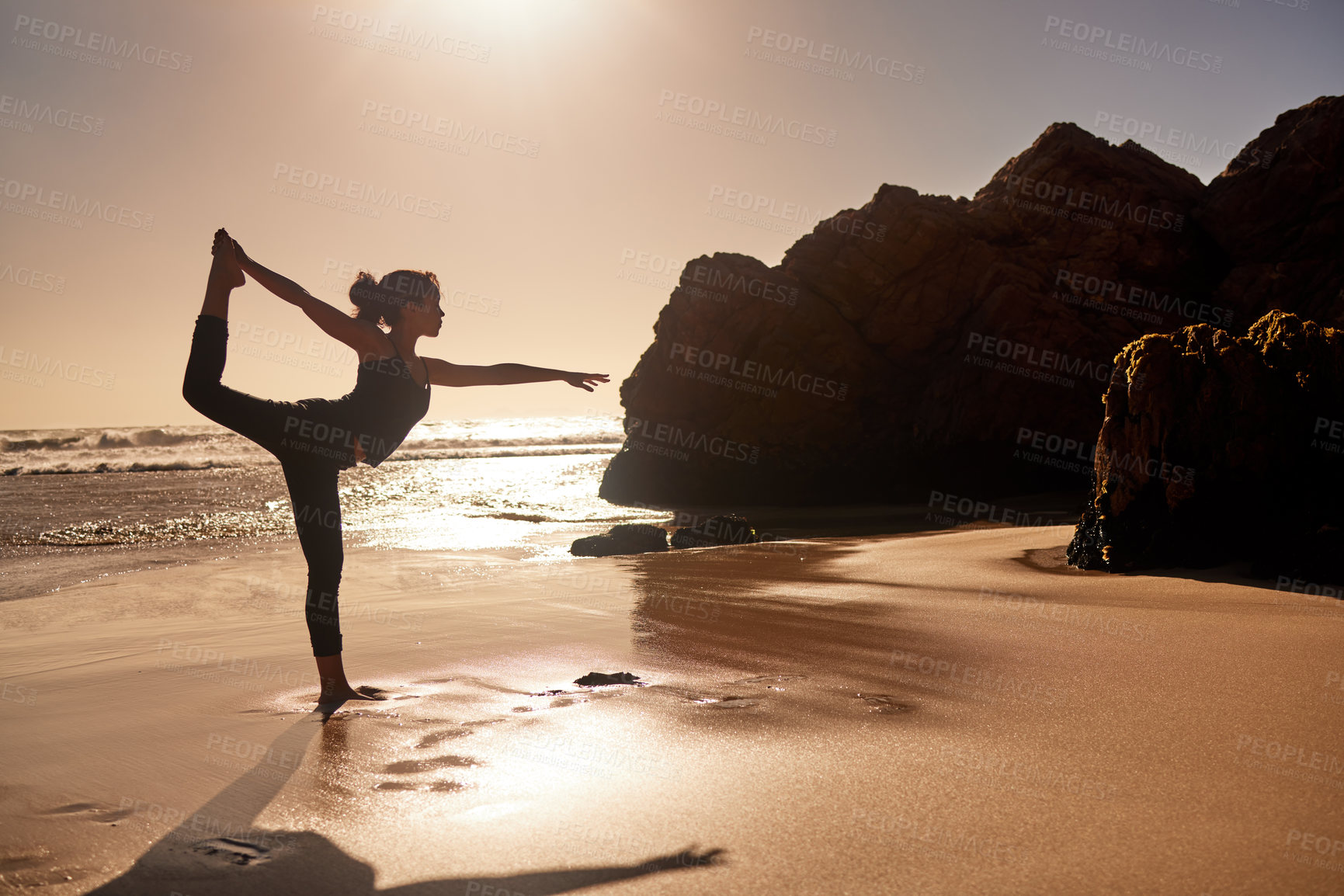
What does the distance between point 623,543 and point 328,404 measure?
7.66 m

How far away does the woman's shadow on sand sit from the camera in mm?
1890

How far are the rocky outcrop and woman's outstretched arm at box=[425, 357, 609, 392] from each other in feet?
18.5

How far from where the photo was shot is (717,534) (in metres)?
12.0

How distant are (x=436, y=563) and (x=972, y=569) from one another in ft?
19.3

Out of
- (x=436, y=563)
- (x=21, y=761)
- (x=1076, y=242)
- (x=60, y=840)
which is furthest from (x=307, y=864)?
(x=1076, y=242)

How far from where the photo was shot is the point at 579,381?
452cm

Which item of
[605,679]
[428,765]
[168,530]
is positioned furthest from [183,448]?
[428,765]

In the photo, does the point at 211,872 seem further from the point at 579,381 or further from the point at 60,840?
the point at 579,381

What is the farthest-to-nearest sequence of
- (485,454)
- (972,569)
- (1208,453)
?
1. (485,454)
2. (972,569)
3. (1208,453)

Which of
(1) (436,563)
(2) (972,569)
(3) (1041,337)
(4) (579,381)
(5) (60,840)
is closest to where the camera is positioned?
(5) (60,840)

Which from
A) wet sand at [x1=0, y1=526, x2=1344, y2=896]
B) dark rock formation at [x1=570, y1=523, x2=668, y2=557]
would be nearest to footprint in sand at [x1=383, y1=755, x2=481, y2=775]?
wet sand at [x1=0, y1=526, x2=1344, y2=896]

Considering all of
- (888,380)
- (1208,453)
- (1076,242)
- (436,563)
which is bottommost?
(436,563)

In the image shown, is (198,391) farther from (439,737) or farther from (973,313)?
(973,313)

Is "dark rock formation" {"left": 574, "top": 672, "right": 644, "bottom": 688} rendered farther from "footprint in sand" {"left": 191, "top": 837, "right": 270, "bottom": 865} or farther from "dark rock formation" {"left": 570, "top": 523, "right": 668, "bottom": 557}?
"dark rock formation" {"left": 570, "top": 523, "right": 668, "bottom": 557}
